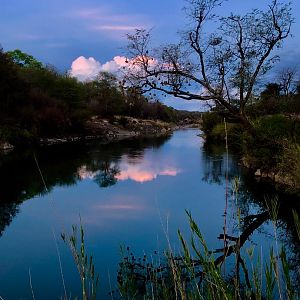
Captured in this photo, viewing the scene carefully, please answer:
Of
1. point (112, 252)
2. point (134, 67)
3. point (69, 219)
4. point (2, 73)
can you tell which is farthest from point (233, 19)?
point (2, 73)

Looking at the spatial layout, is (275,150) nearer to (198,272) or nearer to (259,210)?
(259,210)

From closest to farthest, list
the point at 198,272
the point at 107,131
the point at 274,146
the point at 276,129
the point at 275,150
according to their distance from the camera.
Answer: the point at 198,272 → the point at 274,146 → the point at 275,150 → the point at 276,129 → the point at 107,131

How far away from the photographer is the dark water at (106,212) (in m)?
8.69

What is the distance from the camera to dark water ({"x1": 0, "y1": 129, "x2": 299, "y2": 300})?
8.69 m

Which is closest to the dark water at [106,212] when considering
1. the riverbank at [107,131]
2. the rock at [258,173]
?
the rock at [258,173]

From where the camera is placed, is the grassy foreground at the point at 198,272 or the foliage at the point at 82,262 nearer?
the grassy foreground at the point at 198,272

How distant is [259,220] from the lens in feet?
42.8

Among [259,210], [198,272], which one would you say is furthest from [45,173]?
[198,272]

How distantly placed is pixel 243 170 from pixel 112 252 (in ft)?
47.8

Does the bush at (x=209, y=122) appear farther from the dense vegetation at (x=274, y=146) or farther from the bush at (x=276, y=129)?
the bush at (x=276, y=129)

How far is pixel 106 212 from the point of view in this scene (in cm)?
1373

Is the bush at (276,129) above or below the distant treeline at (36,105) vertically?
below

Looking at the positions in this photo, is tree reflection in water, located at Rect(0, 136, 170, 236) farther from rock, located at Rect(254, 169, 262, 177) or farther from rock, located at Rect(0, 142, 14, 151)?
rock, located at Rect(254, 169, 262, 177)

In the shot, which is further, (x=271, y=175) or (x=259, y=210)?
(x=271, y=175)
